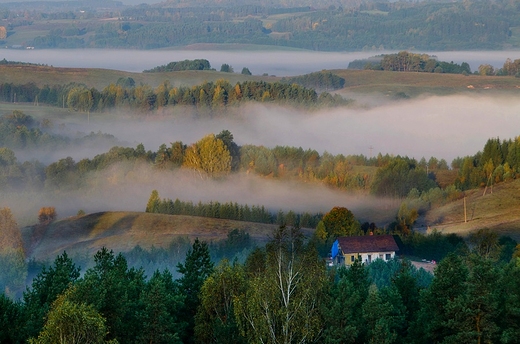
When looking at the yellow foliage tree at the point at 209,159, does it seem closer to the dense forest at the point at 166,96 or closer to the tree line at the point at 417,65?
the dense forest at the point at 166,96

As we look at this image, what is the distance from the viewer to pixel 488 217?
7444 centimetres

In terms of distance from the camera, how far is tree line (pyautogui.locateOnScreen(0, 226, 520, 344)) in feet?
104

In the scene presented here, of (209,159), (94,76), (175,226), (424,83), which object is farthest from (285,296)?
(94,76)

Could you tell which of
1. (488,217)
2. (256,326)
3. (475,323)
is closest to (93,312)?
(256,326)

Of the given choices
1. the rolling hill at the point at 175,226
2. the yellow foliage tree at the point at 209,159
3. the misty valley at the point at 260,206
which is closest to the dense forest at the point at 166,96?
the misty valley at the point at 260,206

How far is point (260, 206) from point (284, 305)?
59.1m

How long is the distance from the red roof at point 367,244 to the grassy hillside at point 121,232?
7.34 metres

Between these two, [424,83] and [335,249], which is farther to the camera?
[424,83]

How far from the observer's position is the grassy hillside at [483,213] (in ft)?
233

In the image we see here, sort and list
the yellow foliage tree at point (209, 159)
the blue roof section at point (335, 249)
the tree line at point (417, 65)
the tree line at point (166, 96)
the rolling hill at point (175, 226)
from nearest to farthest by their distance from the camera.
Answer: the blue roof section at point (335, 249) → the rolling hill at point (175, 226) → the yellow foliage tree at point (209, 159) → the tree line at point (166, 96) → the tree line at point (417, 65)

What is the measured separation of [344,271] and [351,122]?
4413 inches

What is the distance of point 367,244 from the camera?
63750 millimetres

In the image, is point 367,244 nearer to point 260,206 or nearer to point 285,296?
point 260,206

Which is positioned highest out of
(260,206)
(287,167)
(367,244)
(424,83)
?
(367,244)
